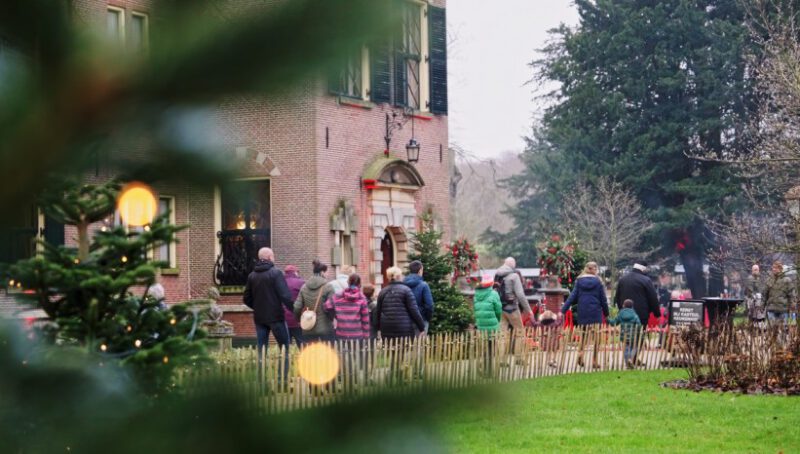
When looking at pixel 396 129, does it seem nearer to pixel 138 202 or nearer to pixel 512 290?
pixel 512 290

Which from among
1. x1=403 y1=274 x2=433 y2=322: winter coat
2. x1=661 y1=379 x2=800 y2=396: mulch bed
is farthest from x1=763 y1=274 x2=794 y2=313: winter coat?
x1=403 y1=274 x2=433 y2=322: winter coat

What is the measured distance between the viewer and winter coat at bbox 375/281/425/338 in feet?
46.1

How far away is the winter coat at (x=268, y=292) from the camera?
14.0 m

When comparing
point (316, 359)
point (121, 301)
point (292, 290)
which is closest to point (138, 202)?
point (121, 301)

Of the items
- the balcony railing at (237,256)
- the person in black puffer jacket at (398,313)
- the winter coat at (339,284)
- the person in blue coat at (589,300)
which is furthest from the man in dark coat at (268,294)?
the balcony railing at (237,256)

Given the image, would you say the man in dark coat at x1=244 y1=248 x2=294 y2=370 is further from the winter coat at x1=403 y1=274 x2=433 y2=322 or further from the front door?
the front door

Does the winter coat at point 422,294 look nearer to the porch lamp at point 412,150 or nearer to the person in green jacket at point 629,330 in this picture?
the person in green jacket at point 629,330

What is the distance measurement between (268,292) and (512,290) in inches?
212

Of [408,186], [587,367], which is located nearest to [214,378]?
[587,367]

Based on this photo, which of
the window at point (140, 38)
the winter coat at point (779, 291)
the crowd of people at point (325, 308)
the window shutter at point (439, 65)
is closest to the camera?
the window at point (140, 38)

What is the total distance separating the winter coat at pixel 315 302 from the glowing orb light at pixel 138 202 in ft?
41.1

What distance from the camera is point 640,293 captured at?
60.0 feet

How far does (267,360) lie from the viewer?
11320 millimetres

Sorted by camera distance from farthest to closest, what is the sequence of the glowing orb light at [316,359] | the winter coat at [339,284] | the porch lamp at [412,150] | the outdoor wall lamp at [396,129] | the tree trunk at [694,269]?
the tree trunk at [694,269] < the porch lamp at [412,150] < the outdoor wall lamp at [396,129] < the winter coat at [339,284] < the glowing orb light at [316,359]
